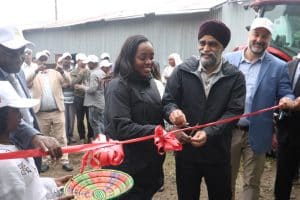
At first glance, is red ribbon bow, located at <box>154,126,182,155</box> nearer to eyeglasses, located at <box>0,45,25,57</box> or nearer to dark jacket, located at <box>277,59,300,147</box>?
eyeglasses, located at <box>0,45,25,57</box>

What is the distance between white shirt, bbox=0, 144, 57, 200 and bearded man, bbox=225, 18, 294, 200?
2.28 m

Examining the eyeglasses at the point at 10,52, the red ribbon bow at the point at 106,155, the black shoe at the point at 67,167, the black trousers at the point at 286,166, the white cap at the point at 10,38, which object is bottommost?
the black shoe at the point at 67,167

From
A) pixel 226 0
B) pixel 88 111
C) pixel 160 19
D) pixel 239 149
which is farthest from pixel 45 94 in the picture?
pixel 160 19

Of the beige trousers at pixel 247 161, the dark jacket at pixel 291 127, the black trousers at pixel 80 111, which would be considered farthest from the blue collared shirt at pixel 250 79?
the black trousers at pixel 80 111

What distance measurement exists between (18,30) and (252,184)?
8.91 feet

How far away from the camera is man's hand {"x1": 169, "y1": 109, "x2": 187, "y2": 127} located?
3102mm

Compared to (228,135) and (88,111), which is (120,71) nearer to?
(228,135)

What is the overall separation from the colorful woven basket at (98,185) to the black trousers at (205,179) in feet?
2.69

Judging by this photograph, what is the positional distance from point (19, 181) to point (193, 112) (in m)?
1.63

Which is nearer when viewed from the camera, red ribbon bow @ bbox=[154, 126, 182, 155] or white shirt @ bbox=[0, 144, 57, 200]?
white shirt @ bbox=[0, 144, 57, 200]

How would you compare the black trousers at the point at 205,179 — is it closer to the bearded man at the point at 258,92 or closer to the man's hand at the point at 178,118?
the man's hand at the point at 178,118

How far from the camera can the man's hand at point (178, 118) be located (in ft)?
10.2

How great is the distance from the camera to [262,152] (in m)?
4.02

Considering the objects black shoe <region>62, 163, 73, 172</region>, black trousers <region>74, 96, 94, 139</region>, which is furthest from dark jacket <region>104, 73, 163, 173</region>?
black trousers <region>74, 96, 94, 139</region>
